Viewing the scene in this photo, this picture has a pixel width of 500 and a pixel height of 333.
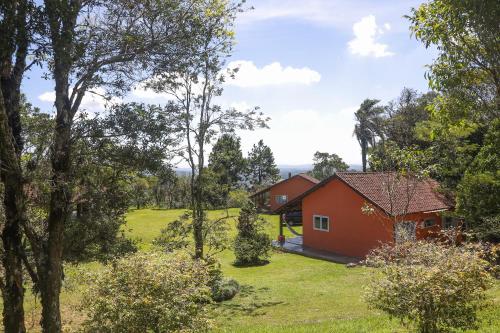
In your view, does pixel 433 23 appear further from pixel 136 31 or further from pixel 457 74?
pixel 136 31

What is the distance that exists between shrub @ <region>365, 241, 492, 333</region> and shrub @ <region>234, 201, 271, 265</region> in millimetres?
16482

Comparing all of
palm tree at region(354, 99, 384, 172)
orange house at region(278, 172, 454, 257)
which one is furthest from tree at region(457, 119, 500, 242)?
palm tree at region(354, 99, 384, 172)

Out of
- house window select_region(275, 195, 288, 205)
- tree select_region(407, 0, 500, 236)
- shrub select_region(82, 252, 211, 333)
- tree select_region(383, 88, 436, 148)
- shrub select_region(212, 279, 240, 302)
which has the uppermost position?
tree select_region(383, 88, 436, 148)

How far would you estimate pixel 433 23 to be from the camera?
8.28 metres

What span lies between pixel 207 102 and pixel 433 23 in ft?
40.5

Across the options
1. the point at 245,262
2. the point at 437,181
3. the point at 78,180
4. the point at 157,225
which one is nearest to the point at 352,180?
the point at 437,181

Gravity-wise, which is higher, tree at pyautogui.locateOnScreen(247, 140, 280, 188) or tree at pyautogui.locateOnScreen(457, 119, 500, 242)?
tree at pyautogui.locateOnScreen(247, 140, 280, 188)

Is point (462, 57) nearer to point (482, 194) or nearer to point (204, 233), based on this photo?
point (482, 194)

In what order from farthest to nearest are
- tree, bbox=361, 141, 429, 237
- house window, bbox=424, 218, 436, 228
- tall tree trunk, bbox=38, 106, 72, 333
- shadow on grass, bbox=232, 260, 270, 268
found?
shadow on grass, bbox=232, 260, 270, 268, house window, bbox=424, 218, 436, 228, tree, bbox=361, 141, 429, 237, tall tree trunk, bbox=38, 106, 72, 333

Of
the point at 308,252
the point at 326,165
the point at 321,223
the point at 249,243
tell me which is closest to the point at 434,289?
the point at 249,243

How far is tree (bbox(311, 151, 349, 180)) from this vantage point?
7200cm

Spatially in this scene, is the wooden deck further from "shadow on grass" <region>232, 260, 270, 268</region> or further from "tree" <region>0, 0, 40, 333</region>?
"tree" <region>0, 0, 40, 333</region>

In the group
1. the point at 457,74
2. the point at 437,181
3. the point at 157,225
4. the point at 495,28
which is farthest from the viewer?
the point at 157,225

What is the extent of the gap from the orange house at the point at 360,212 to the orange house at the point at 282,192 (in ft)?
72.6
